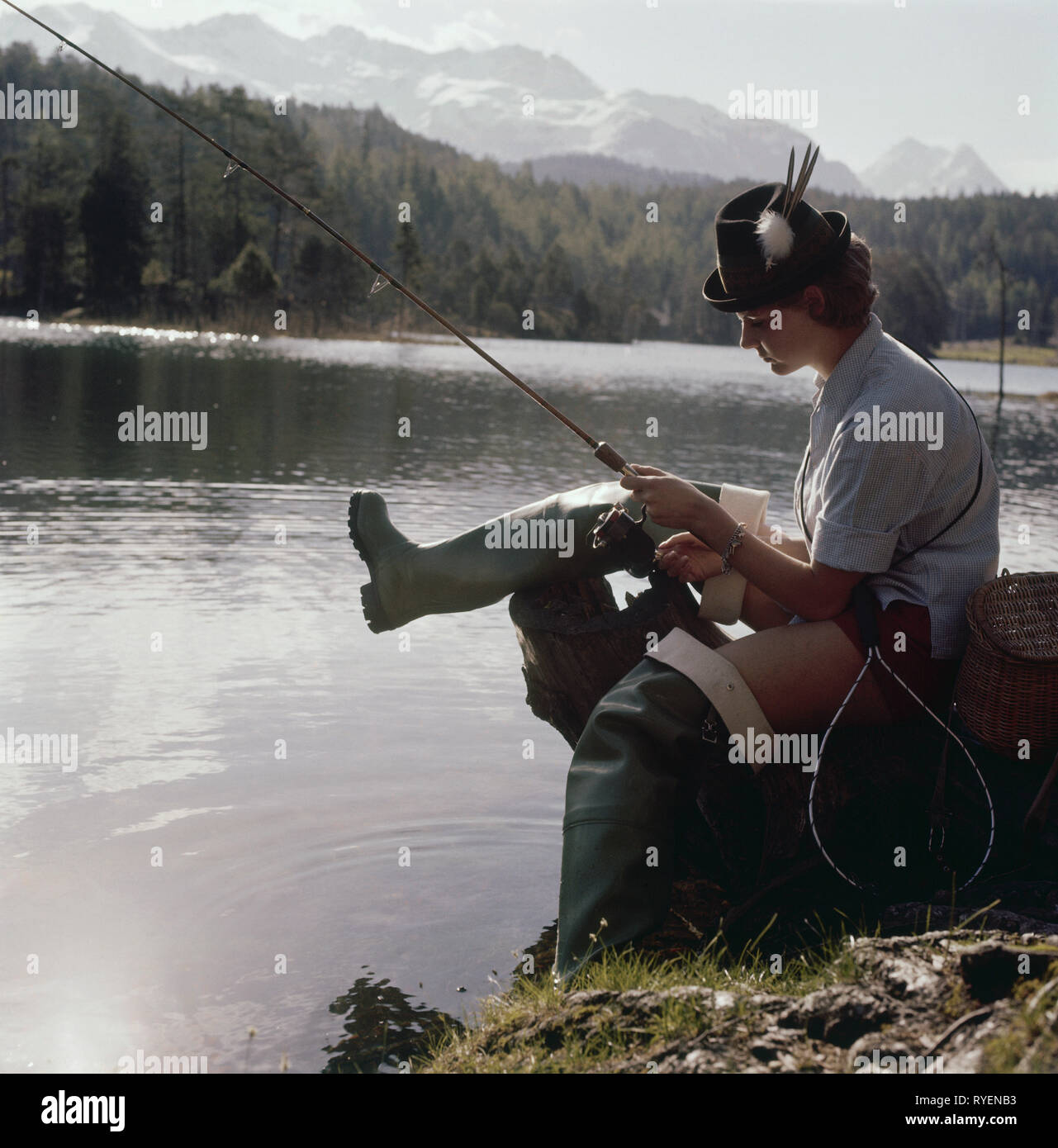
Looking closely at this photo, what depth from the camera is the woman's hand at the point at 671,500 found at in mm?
3957

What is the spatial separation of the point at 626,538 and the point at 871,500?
99 cm

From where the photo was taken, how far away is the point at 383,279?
5227 millimetres

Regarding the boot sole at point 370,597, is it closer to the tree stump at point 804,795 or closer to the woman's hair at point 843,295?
the tree stump at point 804,795

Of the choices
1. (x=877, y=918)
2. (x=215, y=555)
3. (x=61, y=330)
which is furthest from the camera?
(x=61, y=330)

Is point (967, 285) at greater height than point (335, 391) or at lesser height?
greater

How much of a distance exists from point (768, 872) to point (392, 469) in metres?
14.8

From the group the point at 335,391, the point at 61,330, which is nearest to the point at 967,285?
the point at 61,330

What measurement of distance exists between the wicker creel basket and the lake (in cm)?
182

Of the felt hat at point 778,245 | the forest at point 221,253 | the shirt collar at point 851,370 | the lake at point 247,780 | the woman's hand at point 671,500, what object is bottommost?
the lake at point 247,780

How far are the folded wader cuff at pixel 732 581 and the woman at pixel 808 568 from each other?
0.27 meters

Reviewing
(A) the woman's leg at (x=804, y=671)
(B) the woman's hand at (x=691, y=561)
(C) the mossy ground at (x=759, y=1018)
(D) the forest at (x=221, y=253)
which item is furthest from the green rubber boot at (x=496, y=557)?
(D) the forest at (x=221, y=253)

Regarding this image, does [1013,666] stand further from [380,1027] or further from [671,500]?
[380,1027]

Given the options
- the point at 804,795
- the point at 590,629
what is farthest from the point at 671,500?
the point at 804,795
